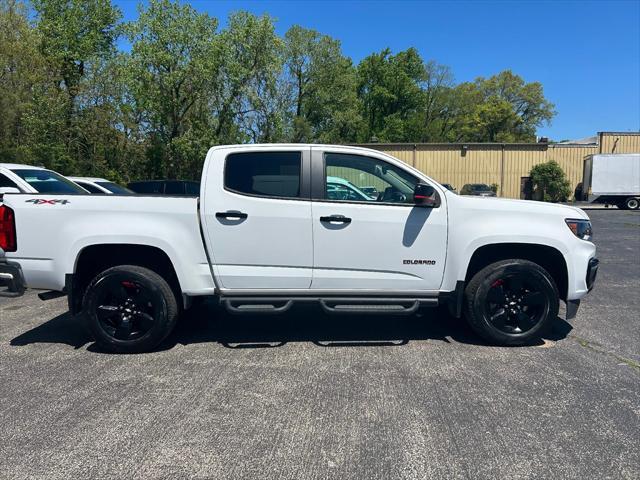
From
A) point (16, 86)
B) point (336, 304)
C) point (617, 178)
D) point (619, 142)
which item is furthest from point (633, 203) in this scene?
point (16, 86)

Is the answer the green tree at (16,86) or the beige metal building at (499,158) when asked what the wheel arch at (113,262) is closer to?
the green tree at (16,86)

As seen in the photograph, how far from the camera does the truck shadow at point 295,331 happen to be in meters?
5.07

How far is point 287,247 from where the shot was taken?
462 centimetres

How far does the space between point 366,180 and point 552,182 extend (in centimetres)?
3576

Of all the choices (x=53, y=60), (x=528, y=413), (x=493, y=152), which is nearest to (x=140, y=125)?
(x=53, y=60)

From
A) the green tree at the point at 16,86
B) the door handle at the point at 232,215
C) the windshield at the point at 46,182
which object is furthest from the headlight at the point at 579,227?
the green tree at the point at 16,86

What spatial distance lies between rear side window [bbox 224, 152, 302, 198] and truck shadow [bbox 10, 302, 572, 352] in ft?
5.18

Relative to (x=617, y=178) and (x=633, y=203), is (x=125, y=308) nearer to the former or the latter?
(x=617, y=178)

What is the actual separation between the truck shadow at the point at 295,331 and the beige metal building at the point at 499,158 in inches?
1310

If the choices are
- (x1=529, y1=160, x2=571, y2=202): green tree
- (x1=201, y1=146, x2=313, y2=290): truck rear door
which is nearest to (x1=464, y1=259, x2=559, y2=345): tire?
(x1=201, y1=146, x2=313, y2=290): truck rear door

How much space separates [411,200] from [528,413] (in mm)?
2132

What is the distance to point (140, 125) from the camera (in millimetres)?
30641

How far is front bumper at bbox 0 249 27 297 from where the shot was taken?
4578 mm

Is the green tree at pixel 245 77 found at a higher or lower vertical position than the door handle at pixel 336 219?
higher
